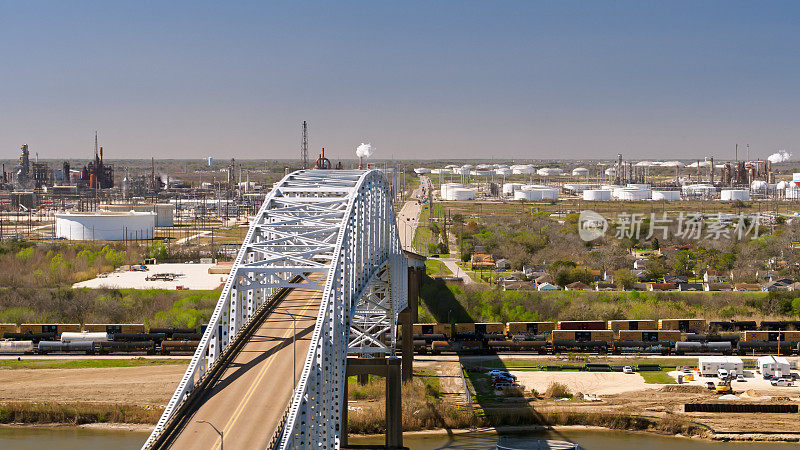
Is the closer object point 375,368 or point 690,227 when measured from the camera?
point 375,368

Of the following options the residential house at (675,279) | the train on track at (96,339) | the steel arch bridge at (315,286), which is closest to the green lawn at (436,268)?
the residential house at (675,279)

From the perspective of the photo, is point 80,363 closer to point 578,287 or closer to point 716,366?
point 716,366

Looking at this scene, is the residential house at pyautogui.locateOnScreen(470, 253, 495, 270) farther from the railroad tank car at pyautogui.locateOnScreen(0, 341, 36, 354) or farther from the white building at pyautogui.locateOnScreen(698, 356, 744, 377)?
the railroad tank car at pyautogui.locateOnScreen(0, 341, 36, 354)

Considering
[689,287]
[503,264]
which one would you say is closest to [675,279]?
[689,287]

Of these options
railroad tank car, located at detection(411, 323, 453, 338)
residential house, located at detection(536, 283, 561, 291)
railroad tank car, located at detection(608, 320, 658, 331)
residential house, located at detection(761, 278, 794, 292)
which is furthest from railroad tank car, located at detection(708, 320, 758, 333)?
railroad tank car, located at detection(411, 323, 453, 338)

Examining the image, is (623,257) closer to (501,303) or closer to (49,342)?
(501,303)

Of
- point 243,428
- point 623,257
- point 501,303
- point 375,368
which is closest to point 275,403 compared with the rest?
point 243,428
